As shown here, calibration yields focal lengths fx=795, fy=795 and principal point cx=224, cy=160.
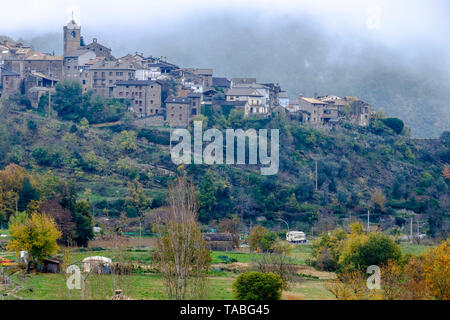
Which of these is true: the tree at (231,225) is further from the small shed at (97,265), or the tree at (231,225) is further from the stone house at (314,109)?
the stone house at (314,109)

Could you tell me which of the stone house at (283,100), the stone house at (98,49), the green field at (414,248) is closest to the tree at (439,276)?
the green field at (414,248)

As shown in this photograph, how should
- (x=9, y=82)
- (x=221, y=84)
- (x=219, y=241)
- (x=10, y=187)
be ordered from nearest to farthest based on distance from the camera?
(x=219, y=241)
(x=10, y=187)
(x=9, y=82)
(x=221, y=84)

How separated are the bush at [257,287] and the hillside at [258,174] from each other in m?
20.7

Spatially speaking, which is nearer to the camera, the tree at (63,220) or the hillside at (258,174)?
the tree at (63,220)

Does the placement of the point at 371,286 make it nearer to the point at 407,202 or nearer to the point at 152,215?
the point at 152,215

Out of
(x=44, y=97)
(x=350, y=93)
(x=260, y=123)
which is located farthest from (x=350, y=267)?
(x=350, y=93)

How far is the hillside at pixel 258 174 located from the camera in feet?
152

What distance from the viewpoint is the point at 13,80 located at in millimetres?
54281

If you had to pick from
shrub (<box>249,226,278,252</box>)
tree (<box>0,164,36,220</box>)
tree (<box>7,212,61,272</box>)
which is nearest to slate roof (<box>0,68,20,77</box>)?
tree (<box>0,164,36,220</box>)

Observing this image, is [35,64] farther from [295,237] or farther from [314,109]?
[295,237]

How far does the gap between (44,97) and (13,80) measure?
2.53m

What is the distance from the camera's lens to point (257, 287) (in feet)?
76.0

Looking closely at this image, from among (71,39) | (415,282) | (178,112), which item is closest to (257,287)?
(415,282)

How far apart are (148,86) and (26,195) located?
54.5 ft
